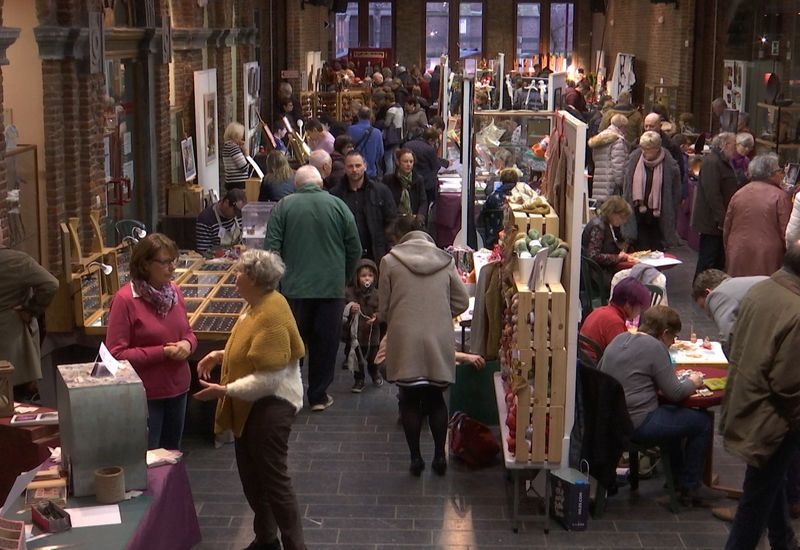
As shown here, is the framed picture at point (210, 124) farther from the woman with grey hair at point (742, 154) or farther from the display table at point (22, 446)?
the display table at point (22, 446)

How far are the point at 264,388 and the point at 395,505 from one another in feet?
5.21

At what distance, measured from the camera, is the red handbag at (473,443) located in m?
6.87

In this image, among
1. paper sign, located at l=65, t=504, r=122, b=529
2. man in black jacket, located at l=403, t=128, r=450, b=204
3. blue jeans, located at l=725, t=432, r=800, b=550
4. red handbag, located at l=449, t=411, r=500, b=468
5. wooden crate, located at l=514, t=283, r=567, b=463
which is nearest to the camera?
paper sign, located at l=65, t=504, r=122, b=529

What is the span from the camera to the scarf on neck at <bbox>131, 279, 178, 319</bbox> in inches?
218

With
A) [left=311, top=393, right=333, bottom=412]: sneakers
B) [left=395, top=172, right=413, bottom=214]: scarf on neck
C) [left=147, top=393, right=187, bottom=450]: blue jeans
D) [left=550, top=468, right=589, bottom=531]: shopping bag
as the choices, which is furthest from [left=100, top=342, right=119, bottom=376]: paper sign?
[left=395, top=172, right=413, bottom=214]: scarf on neck

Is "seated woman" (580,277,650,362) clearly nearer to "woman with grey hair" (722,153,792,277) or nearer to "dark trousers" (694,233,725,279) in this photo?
"woman with grey hair" (722,153,792,277)

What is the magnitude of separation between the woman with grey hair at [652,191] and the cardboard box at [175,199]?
15.3 feet

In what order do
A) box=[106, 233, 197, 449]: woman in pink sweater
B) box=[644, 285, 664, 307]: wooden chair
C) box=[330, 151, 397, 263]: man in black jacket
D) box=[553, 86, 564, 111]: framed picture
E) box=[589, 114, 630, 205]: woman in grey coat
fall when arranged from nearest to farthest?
box=[106, 233, 197, 449]: woman in pink sweater, box=[644, 285, 664, 307]: wooden chair, box=[330, 151, 397, 263]: man in black jacket, box=[553, 86, 564, 111]: framed picture, box=[589, 114, 630, 205]: woman in grey coat

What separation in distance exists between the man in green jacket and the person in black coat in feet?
16.7

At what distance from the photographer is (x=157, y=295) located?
556 cm

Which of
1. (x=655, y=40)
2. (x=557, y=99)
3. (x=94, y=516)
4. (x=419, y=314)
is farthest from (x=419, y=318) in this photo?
(x=655, y=40)

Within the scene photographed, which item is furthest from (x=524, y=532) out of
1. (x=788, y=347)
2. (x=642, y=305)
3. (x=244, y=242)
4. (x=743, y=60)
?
(x=743, y=60)

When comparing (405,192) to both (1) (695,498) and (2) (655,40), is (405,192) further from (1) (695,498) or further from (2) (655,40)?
(2) (655,40)

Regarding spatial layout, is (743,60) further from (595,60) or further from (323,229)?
(595,60)
